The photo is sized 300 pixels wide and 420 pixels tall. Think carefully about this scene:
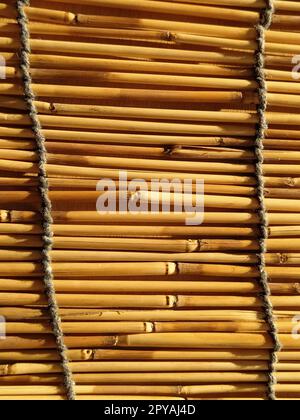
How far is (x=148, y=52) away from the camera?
2.41ft

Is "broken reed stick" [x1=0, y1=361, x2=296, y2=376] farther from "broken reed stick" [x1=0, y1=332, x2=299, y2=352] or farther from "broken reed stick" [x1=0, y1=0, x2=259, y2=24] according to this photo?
"broken reed stick" [x1=0, y1=0, x2=259, y2=24]

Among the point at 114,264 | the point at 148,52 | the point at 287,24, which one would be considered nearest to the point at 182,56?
the point at 148,52

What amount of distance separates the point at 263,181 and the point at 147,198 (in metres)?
0.15

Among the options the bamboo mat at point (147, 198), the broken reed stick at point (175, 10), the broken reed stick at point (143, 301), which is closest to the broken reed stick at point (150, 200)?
the bamboo mat at point (147, 198)

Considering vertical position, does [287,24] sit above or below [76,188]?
above

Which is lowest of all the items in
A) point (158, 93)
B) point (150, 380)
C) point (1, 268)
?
point (150, 380)

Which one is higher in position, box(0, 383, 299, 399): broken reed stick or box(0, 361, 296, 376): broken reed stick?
box(0, 361, 296, 376): broken reed stick

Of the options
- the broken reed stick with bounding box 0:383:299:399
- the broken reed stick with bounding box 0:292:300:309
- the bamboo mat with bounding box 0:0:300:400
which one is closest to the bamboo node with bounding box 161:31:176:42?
the bamboo mat with bounding box 0:0:300:400

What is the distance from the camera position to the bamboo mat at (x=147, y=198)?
2.36 feet

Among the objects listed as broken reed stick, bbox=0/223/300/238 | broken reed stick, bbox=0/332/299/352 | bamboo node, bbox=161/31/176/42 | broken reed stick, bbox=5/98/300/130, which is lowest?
broken reed stick, bbox=0/332/299/352

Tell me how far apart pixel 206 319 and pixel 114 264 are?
14cm

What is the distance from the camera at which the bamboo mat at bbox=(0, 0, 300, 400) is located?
2.36 feet

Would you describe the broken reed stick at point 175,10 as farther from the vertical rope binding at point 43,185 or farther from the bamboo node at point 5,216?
the bamboo node at point 5,216

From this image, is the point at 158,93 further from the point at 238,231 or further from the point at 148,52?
A: the point at 238,231
